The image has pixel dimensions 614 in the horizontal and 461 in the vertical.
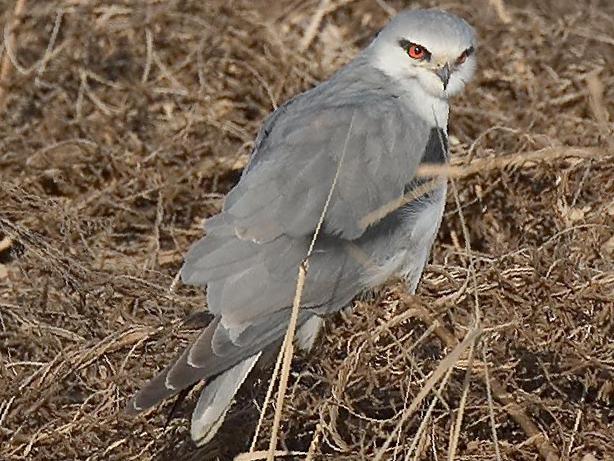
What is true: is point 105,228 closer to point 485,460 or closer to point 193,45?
point 193,45

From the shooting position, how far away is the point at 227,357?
328 centimetres

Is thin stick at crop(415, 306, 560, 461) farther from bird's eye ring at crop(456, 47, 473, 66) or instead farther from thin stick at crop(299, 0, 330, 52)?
thin stick at crop(299, 0, 330, 52)

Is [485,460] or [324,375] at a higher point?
[324,375]

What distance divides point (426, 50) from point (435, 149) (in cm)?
50

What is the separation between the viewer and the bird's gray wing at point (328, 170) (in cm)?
355

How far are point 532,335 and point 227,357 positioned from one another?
85 cm

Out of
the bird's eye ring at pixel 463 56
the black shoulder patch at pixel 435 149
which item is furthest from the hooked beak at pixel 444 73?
the black shoulder patch at pixel 435 149

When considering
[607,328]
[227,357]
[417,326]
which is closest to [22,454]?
[227,357]

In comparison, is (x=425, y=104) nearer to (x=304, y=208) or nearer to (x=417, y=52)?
(x=417, y=52)

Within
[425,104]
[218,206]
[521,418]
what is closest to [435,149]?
[425,104]

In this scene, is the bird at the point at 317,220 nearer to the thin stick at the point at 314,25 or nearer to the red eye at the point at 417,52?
the red eye at the point at 417,52

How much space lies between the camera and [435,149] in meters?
3.99

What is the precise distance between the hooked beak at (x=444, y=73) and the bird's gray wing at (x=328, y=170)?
11.7 inches

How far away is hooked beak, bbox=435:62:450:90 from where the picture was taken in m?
4.25
